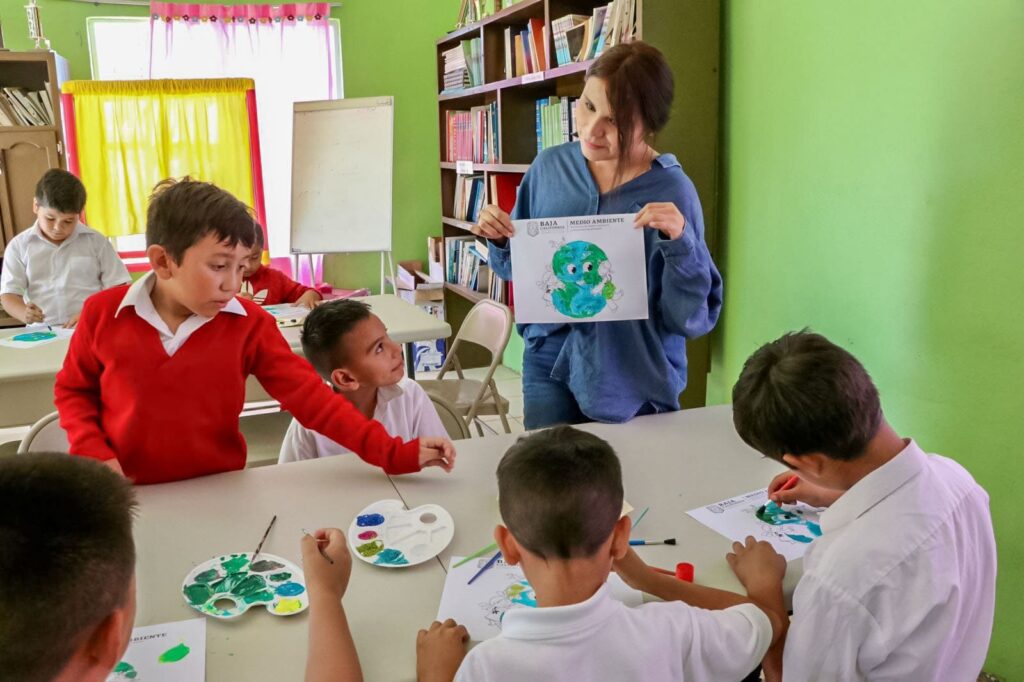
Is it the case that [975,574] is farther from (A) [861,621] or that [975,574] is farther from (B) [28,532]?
(B) [28,532]

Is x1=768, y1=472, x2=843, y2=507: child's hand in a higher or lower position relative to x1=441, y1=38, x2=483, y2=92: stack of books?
lower

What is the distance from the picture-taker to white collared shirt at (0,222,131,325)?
3531 mm

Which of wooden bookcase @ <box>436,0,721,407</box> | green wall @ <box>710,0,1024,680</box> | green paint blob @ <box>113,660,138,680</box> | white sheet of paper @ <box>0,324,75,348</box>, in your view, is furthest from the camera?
white sheet of paper @ <box>0,324,75,348</box>

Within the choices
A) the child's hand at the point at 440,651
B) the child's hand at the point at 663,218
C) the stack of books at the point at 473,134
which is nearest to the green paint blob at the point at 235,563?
the child's hand at the point at 440,651

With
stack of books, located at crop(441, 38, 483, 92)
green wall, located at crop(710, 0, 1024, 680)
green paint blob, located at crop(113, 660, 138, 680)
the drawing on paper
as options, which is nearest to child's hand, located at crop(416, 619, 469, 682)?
green paint blob, located at crop(113, 660, 138, 680)

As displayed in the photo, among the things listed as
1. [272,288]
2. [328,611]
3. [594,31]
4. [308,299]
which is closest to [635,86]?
A: [328,611]

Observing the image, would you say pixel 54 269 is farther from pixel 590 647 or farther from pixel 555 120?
pixel 590 647

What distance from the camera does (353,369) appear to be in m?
1.88

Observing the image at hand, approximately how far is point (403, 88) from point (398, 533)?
4.66 metres

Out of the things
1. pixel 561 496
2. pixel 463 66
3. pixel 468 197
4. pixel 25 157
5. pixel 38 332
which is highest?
pixel 463 66

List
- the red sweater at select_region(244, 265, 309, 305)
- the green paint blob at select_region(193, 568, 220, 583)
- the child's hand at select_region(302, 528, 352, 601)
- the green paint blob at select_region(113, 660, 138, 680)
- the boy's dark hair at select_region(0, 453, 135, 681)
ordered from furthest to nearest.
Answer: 1. the red sweater at select_region(244, 265, 309, 305)
2. the green paint blob at select_region(193, 568, 220, 583)
3. the child's hand at select_region(302, 528, 352, 601)
4. the green paint blob at select_region(113, 660, 138, 680)
5. the boy's dark hair at select_region(0, 453, 135, 681)

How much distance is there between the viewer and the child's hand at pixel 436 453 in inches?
61.3

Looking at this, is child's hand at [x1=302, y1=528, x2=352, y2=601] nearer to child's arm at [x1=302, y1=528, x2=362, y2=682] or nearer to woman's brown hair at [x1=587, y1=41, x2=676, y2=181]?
child's arm at [x1=302, y1=528, x2=362, y2=682]

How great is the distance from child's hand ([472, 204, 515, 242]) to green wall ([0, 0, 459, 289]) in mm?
3860
